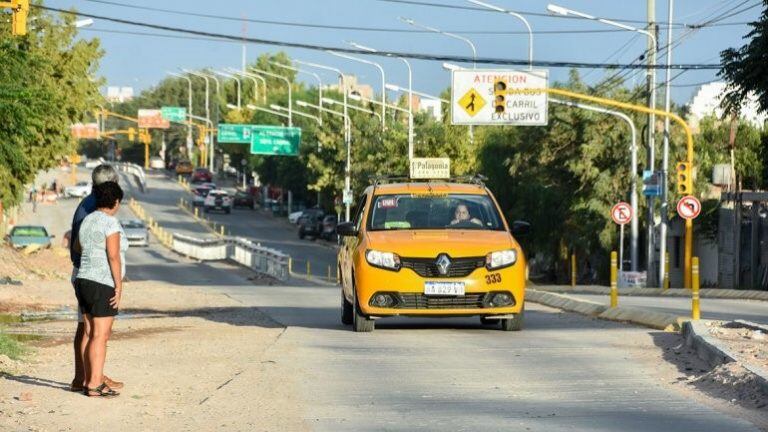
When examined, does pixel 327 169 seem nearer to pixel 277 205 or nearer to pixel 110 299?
pixel 277 205

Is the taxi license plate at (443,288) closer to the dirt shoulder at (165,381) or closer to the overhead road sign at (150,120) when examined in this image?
the dirt shoulder at (165,381)

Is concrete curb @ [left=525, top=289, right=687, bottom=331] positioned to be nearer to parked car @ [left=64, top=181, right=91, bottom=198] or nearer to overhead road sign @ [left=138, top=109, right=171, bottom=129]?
parked car @ [left=64, top=181, right=91, bottom=198]

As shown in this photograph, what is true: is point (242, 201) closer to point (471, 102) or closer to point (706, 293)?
point (471, 102)

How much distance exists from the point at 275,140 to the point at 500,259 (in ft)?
238

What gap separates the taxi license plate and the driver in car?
4.61 ft

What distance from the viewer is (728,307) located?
94.2 ft

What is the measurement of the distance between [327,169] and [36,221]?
1979cm

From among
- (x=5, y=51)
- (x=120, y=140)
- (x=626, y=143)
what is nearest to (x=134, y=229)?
(x=626, y=143)

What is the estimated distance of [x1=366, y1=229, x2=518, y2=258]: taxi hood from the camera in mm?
17734

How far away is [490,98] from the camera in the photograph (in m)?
52.1

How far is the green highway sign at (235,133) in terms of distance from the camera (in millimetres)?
92438

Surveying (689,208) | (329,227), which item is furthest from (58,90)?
(329,227)

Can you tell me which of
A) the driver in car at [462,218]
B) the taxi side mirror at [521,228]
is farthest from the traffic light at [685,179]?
the driver in car at [462,218]

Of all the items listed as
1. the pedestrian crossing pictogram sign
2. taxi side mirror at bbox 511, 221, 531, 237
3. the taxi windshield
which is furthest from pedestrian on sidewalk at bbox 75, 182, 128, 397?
the pedestrian crossing pictogram sign
